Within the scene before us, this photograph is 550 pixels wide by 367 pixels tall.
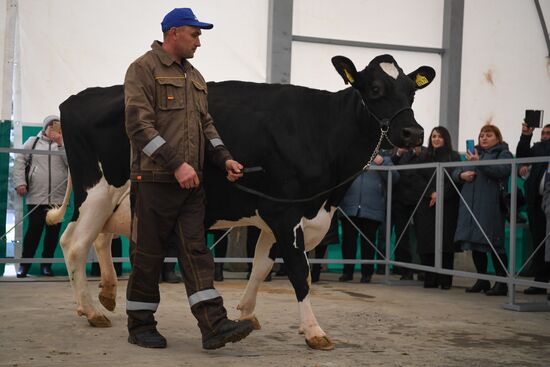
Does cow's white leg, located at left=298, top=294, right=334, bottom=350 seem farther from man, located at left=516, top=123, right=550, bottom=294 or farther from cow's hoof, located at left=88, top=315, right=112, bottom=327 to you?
man, located at left=516, top=123, right=550, bottom=294

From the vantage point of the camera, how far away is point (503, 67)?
12.6m

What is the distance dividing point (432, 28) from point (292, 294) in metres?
6.17

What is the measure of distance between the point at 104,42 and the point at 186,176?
6341 millimetres

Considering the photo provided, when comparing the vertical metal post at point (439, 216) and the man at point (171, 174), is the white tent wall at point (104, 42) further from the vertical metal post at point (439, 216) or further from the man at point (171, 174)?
the man at point (171, 174)

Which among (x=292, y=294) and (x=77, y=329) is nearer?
(x=77, y=329)

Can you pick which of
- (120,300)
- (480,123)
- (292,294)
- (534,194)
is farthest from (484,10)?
(120,300)

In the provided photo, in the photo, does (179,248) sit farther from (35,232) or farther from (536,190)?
(536,190)

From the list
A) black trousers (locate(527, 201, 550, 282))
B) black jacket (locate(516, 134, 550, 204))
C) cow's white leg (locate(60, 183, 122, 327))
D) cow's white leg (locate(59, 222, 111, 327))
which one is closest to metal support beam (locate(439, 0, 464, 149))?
black jacket (locate(516, 134, 550, 204))

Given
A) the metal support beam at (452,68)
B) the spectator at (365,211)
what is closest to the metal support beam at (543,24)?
the metal support beam at (452,68)

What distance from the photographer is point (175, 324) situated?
5574 mm

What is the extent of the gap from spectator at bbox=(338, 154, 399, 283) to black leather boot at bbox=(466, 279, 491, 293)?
4.15ft

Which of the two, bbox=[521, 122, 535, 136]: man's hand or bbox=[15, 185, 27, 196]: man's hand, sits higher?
bbox=[521, 122, 535, 136]: man's hand

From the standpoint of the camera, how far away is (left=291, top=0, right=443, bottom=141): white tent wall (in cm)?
1145

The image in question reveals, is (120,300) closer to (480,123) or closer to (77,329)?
(77,329)
